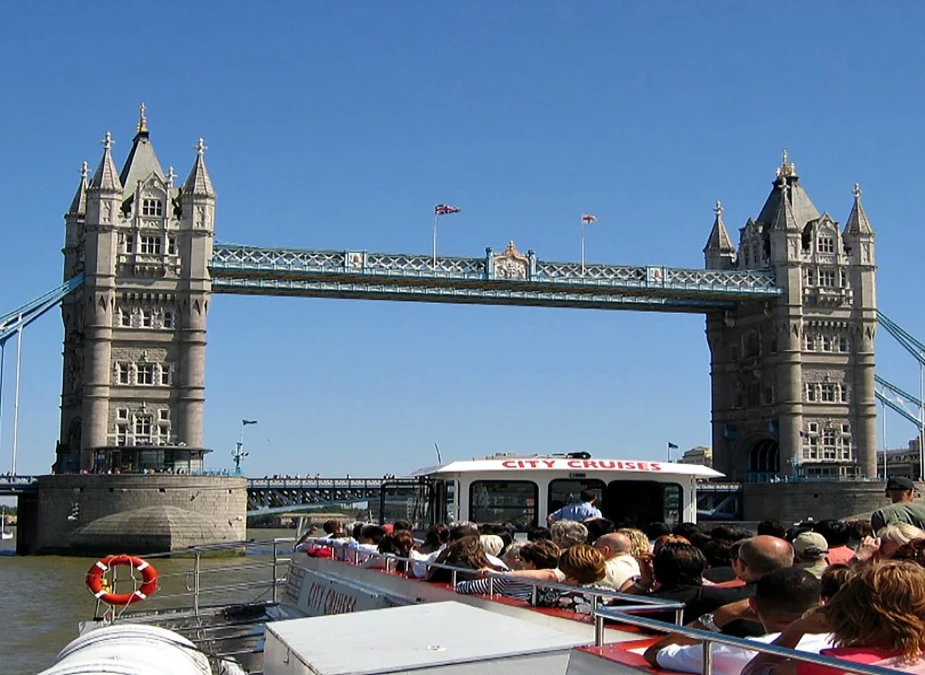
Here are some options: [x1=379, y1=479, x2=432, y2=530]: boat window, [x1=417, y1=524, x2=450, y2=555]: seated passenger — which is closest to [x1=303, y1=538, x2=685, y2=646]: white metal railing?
[x1=417, y1=524, x2=450, y2=555]: seated passenger

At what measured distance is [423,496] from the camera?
16156mm

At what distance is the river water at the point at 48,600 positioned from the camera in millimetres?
19047

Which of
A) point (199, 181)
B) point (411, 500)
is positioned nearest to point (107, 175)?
point (199, 181)

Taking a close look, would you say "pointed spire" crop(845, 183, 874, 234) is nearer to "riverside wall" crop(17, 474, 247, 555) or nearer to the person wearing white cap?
"riverside wall" crop(17, 474, 247, 555)

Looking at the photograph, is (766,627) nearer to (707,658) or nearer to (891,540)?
(707,658)

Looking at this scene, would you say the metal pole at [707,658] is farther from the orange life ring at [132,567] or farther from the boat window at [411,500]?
the boat window at [411,500]

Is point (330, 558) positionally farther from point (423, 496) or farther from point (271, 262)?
point (271, 262)

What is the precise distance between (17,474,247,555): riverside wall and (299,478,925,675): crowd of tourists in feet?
131

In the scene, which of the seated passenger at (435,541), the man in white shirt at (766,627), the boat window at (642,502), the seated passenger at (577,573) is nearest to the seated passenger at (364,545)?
the seated passenger at (435,541)

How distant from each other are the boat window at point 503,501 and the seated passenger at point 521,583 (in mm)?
5807

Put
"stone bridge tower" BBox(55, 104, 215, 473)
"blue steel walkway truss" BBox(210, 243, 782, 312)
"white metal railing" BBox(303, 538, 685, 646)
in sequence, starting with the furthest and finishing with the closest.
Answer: "blue steel walkway truss" BBox(210, 243, 782, 312) → "stone bridge tower" BBox(55, 104, 215, 473) → "white metal railing" BBox(303, 538, 685, 646)

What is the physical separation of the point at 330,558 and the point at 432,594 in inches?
203

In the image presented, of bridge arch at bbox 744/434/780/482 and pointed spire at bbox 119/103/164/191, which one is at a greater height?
pointed spire at bbox 119/103/164/191

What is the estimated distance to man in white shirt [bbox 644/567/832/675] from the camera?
4203mm
